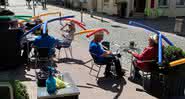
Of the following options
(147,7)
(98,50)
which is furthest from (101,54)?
(147,7)

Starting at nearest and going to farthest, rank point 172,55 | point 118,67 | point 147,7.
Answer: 1. point 172,55
2. point 118,67
3. point 147,7

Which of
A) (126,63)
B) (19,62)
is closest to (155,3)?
(126,63)

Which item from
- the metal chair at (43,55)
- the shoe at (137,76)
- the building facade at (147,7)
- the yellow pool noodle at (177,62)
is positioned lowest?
the shoe at (137,76)

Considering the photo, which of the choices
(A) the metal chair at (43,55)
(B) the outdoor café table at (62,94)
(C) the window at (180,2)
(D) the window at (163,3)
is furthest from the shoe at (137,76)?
(C) the window at (180,2)

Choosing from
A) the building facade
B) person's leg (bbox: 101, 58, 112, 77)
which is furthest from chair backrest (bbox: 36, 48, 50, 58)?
the building facade

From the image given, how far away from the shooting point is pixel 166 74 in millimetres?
6363

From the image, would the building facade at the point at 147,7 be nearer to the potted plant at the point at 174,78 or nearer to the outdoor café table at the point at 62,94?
the potted plant at the point at 174,78

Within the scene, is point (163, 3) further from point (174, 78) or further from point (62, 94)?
point (62, 94)

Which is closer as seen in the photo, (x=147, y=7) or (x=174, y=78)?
(x=174, y=78)

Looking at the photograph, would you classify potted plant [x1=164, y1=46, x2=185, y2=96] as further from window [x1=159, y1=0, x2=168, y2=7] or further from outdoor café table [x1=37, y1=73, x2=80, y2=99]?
window [x1=159, y1=0, x2=168, y2=7]

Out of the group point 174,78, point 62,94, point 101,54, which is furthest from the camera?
point 101,54

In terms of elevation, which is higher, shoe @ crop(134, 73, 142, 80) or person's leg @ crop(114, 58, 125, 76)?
person's leg @ crop(114, 58, 125, 76)

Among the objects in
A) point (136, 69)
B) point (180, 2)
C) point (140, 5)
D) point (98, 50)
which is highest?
point (180, 2)

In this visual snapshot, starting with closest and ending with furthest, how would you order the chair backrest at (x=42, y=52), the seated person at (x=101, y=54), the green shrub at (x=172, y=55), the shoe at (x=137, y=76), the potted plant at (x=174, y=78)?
the potted plant at (x=174, y=78) → the green shrub at (x=172, y=55) → the seated person at (x=101, y=54) → the shoe at (x=137, y=76) → the chair backrest at (x=42, y=52)
